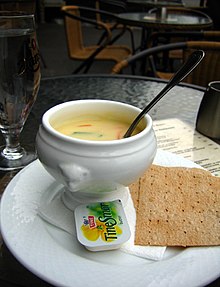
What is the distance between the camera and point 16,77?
0.46 metres

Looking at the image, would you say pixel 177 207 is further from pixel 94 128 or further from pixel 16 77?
pixel 16 77

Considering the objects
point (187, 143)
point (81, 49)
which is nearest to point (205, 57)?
point (187, 143)

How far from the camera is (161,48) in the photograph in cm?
118

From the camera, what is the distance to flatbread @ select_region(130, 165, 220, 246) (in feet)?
1.06

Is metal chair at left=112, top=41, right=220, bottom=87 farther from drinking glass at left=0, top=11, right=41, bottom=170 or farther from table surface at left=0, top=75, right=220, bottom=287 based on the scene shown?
drinking glass at left=0, top=11, right=41, bottom=170

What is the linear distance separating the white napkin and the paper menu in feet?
0.59

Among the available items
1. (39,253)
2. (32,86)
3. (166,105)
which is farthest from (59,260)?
(166,105)

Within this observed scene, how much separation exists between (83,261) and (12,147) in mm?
260

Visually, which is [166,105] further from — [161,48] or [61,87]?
[161,48]

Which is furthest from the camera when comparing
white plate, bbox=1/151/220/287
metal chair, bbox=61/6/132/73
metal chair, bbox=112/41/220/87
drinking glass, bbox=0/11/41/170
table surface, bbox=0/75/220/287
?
metal chair, bbox=61/6/132/73

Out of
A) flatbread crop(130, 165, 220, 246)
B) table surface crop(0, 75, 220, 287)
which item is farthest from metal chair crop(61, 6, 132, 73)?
flatbread crop(130, 165, 220, 246)

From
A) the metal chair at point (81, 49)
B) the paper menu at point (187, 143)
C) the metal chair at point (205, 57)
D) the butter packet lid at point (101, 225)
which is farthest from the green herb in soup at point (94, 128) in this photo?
the metal chair at point (81, 49)

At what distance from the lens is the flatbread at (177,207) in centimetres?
32

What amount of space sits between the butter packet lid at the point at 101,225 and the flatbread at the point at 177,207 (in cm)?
2
